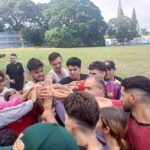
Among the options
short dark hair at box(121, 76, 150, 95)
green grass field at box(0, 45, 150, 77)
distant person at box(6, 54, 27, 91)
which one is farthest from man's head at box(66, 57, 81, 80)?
green grass field at box(0, 45, 150, 77)

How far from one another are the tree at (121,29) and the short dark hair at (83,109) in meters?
69.9

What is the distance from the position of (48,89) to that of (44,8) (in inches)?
2541

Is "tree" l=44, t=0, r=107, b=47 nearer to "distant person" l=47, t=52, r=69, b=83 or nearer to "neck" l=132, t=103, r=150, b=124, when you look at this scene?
"distant person" l=47, t=52, r=69, b=83

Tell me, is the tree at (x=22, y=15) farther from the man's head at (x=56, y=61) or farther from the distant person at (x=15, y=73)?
the man's head at (x=56, y=61)

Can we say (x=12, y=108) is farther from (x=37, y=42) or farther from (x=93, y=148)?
(x=37, y=42)

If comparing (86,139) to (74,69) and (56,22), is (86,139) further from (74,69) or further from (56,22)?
(56,22)

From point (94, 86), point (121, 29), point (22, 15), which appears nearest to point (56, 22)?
point (22, 15)

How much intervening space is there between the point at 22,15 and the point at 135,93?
64286mm

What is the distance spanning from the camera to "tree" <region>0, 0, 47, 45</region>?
2498 inches

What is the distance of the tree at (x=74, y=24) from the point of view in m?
55.5

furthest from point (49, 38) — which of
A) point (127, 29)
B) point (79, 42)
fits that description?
point (127, 29)

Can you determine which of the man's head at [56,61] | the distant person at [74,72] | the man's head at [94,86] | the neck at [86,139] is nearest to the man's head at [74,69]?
the distant person at [74,72]

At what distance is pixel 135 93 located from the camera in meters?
2.92

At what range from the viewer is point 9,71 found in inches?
439
